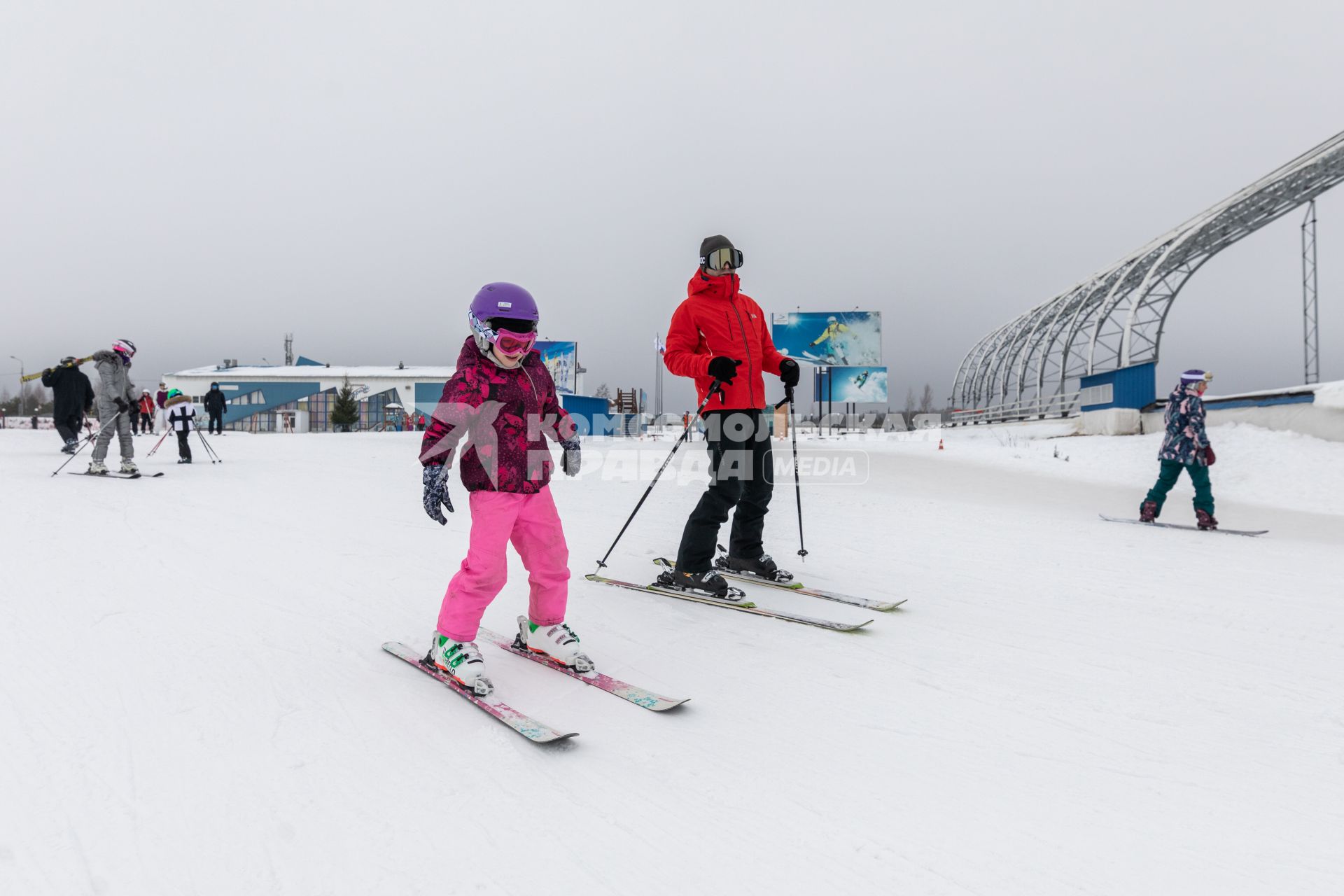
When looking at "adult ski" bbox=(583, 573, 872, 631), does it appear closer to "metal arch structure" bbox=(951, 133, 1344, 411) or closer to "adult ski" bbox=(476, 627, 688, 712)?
"adult ski" bbox=(476, 627, 688, 712)

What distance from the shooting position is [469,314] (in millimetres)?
2562

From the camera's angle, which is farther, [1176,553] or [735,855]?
[1176,553]

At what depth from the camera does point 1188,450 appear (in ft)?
22.9

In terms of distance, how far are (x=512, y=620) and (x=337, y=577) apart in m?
1.34

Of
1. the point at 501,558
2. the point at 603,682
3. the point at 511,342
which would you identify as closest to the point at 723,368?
the point at 511,342

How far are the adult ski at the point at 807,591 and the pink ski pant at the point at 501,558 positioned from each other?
4.67 ft

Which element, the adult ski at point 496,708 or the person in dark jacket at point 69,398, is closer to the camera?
the adult ski at point 496,708

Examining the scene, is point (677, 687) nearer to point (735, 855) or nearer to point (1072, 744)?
point (735, 855)

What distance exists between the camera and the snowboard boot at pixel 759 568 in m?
4.23

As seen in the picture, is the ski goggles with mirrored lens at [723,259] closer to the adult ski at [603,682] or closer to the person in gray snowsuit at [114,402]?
the adult ski at [603,682]

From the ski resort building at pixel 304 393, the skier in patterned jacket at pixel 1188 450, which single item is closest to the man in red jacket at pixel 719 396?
the skier in patterned jacket at pixel 1188 450

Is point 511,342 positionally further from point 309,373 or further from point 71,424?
point 309,373

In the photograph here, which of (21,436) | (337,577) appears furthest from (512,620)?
(21,436)

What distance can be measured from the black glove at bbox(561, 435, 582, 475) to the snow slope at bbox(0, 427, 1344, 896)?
81 cm
